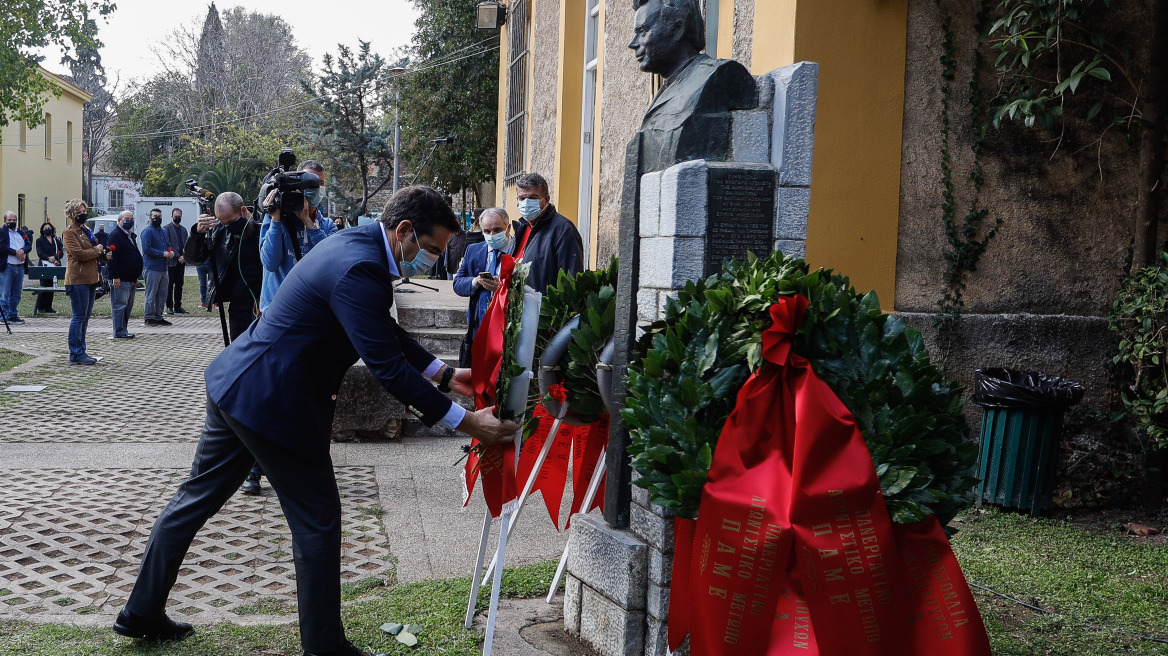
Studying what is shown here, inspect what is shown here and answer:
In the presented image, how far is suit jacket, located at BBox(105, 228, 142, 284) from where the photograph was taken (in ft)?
47.2

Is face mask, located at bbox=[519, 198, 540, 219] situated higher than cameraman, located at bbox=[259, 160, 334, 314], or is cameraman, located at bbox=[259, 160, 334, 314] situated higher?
face mask, located at bbox=[519, 198, 540, 219]

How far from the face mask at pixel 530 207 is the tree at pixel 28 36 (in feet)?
51.6

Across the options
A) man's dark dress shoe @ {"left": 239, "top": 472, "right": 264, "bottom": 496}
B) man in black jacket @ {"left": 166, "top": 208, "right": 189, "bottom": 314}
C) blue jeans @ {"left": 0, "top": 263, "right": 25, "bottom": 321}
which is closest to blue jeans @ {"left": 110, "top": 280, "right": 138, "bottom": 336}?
blue jeans @ {"left": 0, "top": 263, "right": 25, "bottom": 321}

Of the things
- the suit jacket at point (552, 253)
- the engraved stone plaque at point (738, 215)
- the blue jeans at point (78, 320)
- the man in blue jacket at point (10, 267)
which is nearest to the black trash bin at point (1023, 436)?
the suit jacket at point (552, 253)

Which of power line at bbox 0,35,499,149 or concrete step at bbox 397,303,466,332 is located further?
power line at bbox 0,35,499,149

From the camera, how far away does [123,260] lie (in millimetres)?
14438

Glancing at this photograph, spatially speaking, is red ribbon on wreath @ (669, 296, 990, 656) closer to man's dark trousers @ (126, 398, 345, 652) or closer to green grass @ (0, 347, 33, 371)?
man's dark trousers @ (126, 398, 345, 652)

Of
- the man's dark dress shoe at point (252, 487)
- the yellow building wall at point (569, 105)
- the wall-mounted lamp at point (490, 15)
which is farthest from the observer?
the wall-mounted lamp at point (490, 15)

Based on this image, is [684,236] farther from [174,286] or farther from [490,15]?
[174,286]

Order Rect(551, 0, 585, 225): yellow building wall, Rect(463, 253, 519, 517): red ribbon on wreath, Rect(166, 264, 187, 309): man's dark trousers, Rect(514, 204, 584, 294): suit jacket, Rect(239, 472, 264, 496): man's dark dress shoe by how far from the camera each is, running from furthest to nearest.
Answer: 1. Rect(166, 264, 187, 309): man's dark trousers
2. Rect(551, 0, 585, 225): yellow building wall
3. Rect(514, 204, 584, 294): suit jacket
4. Rect(239, 472, 264, 496): man's dark dress shoe
5. Rect(463, 253, 519, 517): red ribbon on wreath

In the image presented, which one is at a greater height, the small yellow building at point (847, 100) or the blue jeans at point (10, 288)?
the small yellow building at point (847, 100)

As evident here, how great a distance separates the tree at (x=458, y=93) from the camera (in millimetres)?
22719

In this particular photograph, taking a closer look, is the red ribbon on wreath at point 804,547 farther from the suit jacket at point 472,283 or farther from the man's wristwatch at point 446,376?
the suit jacket at point 472,283

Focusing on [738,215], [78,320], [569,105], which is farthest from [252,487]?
[569,105]
